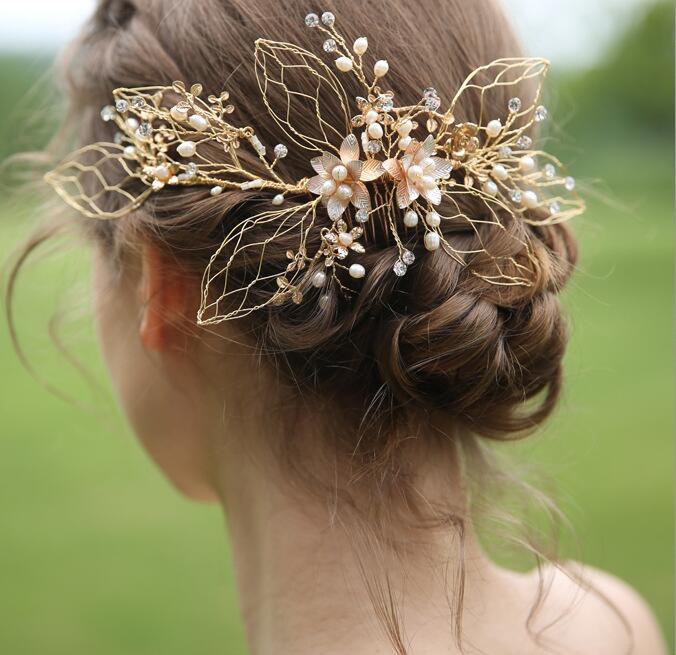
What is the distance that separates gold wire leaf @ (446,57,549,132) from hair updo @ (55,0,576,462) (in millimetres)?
14

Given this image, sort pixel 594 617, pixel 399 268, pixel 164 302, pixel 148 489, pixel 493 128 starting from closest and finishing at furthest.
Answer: pixel 399 268 → pixel 493 128 → pixel 164 302 → pixel 594 617 → pixel 148 489

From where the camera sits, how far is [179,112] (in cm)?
134

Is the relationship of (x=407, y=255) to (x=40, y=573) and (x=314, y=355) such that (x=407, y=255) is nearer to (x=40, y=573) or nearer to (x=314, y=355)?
(x=314, y=355)

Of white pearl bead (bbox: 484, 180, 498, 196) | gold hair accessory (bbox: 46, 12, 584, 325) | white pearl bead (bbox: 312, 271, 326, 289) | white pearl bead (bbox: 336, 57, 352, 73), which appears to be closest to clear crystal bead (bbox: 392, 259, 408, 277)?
gold hair accessory (bbox: 46, 12, 584, 325)

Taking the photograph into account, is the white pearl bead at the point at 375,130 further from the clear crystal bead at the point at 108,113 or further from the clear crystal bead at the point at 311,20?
the clear crystal bead at the point at 108,113

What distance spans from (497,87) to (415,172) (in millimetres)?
261

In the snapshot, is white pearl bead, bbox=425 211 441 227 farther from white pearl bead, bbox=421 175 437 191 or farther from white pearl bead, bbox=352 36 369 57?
white pearl bead, bbox=352 36 369 57

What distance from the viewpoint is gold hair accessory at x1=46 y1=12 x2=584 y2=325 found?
4.17 ft

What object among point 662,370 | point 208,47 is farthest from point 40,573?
point 662,370

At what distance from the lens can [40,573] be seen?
4293mm

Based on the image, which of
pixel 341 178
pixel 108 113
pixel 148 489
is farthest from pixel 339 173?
pixel 148 489

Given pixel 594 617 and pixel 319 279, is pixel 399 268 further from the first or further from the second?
pixel 594 617

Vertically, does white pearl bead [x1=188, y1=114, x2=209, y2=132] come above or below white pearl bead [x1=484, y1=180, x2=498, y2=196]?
above

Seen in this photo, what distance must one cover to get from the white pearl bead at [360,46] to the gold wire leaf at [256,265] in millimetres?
250
